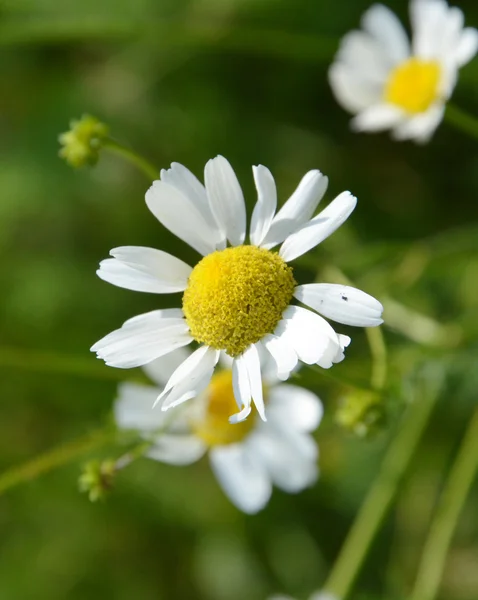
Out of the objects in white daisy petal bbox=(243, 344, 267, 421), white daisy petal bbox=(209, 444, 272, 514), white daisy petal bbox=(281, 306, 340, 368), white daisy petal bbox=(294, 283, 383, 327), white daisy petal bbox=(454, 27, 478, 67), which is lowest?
white daisy petal bbox=(209, 444, 272, 514)

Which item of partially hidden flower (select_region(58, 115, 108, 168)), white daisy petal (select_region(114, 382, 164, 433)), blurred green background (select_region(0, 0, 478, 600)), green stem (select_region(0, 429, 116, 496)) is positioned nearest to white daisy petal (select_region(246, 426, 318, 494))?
white daisy petal (select_region(114, 382, 164, 433))

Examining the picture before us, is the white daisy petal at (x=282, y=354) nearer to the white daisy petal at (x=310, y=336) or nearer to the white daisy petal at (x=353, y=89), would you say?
the white daisy petal at (x=310, y=336)

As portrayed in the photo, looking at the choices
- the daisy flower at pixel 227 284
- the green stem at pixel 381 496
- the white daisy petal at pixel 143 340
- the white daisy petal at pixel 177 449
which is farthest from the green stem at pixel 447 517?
the white daisy petal at pixel 143 340

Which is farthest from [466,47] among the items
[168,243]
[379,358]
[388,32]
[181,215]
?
[168,243]

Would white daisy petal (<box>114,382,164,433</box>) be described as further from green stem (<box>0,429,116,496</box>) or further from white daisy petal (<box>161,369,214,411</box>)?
white daisy petal (<box>161,369,214,411</box>)

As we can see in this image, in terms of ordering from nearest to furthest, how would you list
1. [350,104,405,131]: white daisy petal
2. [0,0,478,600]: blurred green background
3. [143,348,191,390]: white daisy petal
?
[143,348,191,390]: white daisy petal, [350,104,405,131]: white daisy petal, [0,0,478,600]: blurred green background

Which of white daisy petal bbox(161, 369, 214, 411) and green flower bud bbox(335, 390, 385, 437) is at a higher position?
white daisy petal bbox(161, 369, 214, 411)

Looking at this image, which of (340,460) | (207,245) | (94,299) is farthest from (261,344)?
(94,299)

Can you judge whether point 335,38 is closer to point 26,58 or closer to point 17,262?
point 26,58
